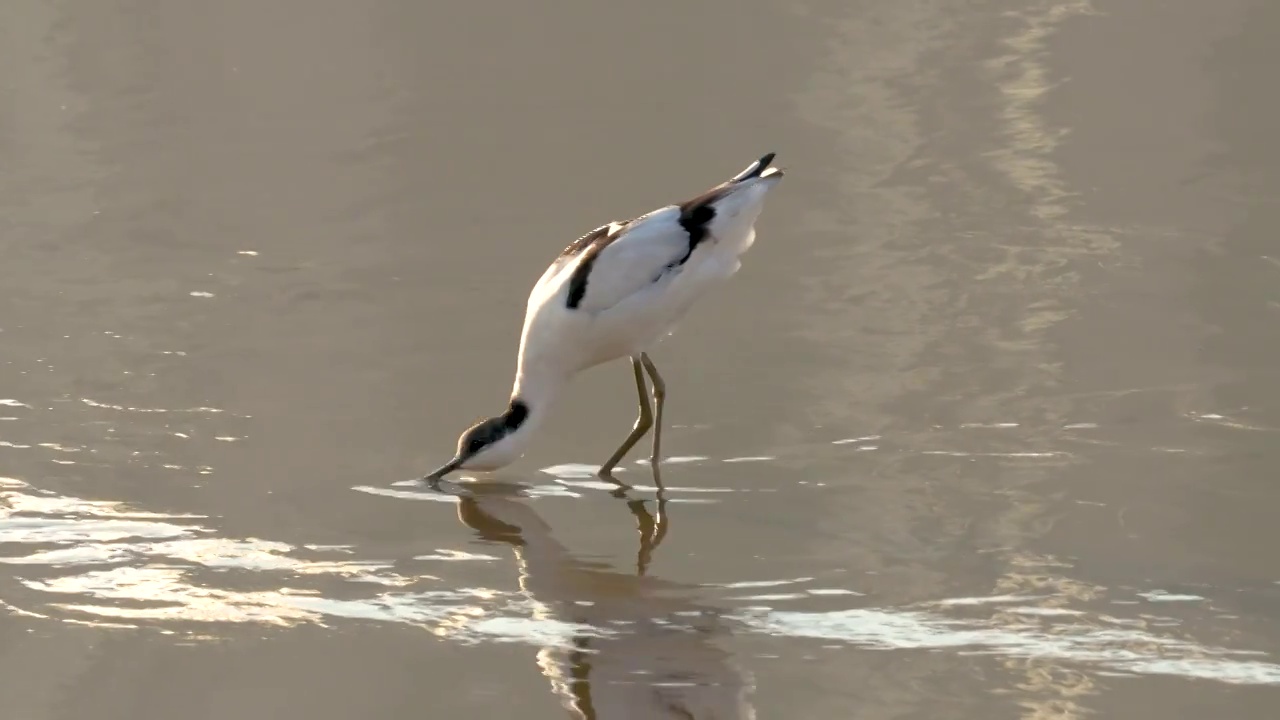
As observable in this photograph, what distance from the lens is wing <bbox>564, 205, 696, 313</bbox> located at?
25.0 feet

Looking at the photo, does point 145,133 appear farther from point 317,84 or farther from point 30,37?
point 30,37

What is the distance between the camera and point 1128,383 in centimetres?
795

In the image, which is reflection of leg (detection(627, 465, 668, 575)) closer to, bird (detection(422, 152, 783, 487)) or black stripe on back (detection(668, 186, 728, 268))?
bird (detection(422, 152, 783, 487))

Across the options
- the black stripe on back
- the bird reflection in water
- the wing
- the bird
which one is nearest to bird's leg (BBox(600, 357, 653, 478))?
the bird

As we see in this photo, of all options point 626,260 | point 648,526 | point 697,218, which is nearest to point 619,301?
point 626,260

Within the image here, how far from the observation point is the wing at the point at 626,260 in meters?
7.61

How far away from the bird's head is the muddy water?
0.42ft

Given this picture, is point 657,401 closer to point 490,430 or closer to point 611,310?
point 611,310

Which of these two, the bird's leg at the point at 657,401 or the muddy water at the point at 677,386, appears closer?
the muddy water at the point at 677,386

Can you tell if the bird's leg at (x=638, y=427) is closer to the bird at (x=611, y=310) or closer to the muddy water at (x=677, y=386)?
the bird at (x=611, y=310)

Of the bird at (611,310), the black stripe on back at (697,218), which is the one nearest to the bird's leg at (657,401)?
the bird at (611,310)

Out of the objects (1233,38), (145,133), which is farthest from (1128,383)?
(145,133)

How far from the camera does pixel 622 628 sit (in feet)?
19.7

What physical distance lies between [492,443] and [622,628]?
62.6 inches
